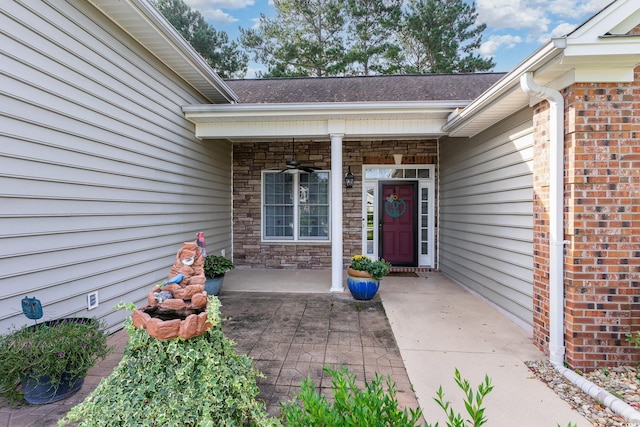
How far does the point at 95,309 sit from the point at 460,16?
1608 centimetres

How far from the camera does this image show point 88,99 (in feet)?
10.2

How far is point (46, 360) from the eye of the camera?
204 cm

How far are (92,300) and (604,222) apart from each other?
469 centimetres

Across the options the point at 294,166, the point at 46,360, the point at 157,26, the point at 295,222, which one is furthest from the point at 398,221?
the point at 46,360

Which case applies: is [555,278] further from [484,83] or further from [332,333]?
[484,83]

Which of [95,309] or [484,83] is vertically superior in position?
[484,83]

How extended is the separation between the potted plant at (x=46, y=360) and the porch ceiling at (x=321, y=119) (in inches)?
138

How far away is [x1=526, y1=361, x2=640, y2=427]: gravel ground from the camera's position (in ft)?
7.04

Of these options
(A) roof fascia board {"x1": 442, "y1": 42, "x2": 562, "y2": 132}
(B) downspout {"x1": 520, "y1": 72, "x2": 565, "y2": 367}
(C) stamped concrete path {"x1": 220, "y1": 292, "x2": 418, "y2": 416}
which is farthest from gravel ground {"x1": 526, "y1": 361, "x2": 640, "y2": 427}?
(A) roof fascia board {"x1": 442, "y1": 42, "x2": 562, "y2": 132}

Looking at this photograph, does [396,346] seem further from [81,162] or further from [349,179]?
[349,179]

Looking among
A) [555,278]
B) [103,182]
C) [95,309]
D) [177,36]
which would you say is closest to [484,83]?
[555,278]

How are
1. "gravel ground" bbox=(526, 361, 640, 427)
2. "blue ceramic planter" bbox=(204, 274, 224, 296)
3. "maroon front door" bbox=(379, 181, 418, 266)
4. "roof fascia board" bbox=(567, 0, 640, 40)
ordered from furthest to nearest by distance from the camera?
"maroon front door" bbox=(379, 181, 418, 266) → "blue ceramic planter" bbox=(204, 274, 224, 296) → "roof fascia board" bbox=(567, 0, 640, 40) → "gravel ground" bbox=(526, 361, 640, 427)

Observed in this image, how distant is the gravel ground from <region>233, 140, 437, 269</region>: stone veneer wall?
4.49 meters

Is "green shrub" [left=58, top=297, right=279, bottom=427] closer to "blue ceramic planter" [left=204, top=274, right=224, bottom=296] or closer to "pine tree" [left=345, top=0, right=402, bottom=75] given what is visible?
"blue ceramic planter" [left=204, top=274, right=224, bottom=296]
